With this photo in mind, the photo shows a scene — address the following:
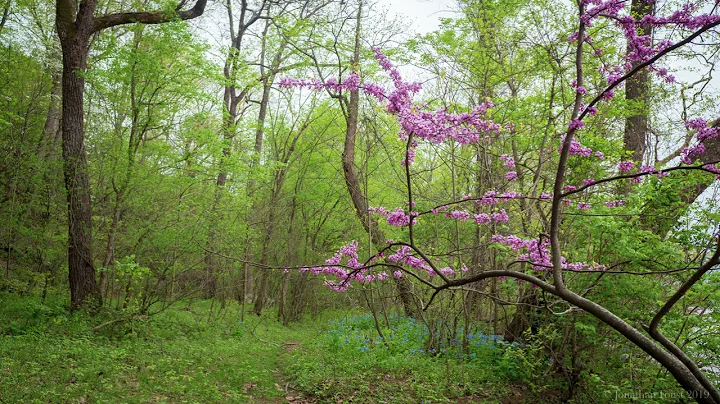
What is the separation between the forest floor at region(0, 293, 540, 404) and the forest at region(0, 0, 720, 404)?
0.04 meters

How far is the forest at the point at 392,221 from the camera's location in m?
5.09

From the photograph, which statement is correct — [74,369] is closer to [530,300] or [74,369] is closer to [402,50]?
[530,300]

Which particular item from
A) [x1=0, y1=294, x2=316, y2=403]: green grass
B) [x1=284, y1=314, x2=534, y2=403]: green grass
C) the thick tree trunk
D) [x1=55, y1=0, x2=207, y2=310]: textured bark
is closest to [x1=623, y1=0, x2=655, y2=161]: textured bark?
[x1=284, y1=314, x2=534, y2=403]: green grass

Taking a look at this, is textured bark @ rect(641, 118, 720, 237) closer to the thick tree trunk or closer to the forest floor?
the forest floor

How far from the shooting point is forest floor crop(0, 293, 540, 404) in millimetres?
5109

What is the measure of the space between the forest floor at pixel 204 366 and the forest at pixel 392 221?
0.14ft

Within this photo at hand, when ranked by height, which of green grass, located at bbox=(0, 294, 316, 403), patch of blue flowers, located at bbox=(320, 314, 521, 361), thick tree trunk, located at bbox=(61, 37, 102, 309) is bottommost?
green grass, located at bbox=(0, 294, 316, 403)

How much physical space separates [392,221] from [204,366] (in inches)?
180

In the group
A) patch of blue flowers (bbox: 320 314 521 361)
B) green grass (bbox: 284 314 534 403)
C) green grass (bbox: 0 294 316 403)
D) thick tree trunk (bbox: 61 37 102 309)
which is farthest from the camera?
thick tree trunk (bbox: 61 37 102 309)

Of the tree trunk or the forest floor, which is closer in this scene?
the forest floor

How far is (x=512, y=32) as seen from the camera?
7879 millimetres

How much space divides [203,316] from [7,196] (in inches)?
191

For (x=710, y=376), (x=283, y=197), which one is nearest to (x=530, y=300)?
(x=710, y=376)

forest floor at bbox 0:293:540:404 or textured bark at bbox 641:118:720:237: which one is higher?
textured bark at bbox 641:118:720:237
